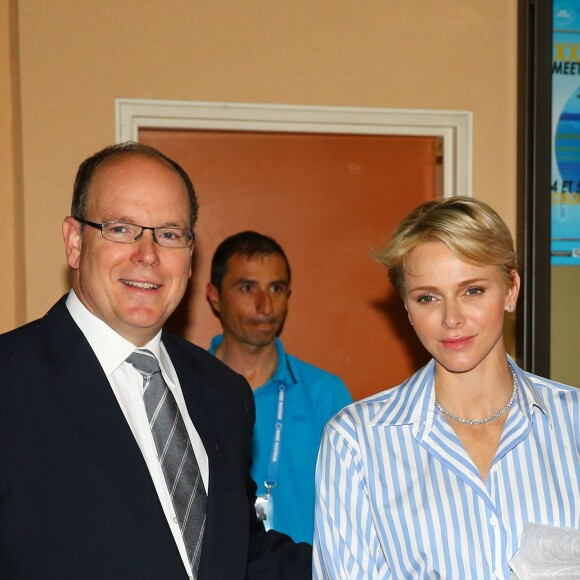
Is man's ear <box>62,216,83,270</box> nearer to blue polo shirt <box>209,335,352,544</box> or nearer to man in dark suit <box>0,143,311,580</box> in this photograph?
man in dark suit <box>0,143,311,580</box>

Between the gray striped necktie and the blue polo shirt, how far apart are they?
1174 millimetres

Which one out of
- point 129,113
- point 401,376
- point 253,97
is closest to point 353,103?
point 253,97

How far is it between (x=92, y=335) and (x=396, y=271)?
0.77 m

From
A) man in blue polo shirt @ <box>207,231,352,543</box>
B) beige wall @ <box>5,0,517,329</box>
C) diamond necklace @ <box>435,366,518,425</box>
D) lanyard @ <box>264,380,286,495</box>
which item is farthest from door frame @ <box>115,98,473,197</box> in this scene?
diamond necklace @ <box>435,366,518,425</box>

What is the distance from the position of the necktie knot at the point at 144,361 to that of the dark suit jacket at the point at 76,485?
11 centimetres

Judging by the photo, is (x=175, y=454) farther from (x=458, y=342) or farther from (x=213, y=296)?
(x=213, y=296)

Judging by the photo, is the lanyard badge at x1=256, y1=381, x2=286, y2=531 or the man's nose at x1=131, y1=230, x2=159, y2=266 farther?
the lanyard badge at x1=256, y1=381, x2=286, y2=531

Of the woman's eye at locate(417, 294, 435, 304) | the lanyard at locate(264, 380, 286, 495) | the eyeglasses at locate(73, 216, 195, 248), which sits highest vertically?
the eyeglasses at locate(73, 216, 195, 248)

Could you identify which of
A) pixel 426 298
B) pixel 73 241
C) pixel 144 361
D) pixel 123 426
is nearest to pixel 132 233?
pixel 73 241

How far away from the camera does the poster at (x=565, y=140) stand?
3479 mm

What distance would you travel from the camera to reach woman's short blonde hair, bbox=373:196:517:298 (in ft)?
6.78

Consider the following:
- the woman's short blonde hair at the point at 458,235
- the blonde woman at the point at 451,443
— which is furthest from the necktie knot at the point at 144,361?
the woman's short blonde hair at the point at 458,235

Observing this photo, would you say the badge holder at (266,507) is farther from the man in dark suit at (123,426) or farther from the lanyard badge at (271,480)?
the man in dark suit at (123,426)

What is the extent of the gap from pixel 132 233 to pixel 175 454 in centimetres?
51
